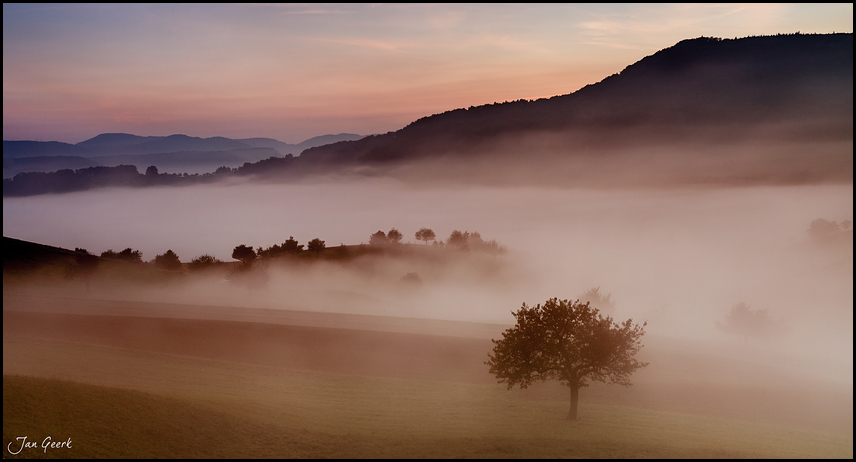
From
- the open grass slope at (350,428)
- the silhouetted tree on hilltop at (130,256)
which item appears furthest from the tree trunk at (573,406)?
the silhouetted tree on hilltop at (130,256)

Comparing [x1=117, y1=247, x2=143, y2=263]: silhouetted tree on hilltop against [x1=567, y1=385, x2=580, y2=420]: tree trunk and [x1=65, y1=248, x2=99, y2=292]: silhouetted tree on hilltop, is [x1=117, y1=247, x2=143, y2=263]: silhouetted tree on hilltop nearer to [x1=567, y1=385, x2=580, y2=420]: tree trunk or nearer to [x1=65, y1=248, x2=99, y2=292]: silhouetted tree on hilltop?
[x1=65, y1=248, x2=99, y2=292]: silhouetted tree on hilltop

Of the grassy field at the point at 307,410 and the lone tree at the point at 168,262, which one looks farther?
the lone tree at the point at 168,262

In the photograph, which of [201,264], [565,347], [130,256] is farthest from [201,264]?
[565,347]

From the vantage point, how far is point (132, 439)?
39062 millimetres

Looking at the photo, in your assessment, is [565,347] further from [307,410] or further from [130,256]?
[130,256]

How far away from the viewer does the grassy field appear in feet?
132

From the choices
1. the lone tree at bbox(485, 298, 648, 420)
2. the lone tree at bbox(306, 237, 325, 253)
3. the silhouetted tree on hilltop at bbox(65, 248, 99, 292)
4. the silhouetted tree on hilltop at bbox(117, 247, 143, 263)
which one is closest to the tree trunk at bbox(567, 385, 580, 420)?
the lone tree at bbox(485, 298, 648, 420)

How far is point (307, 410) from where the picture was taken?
50188 millimetres

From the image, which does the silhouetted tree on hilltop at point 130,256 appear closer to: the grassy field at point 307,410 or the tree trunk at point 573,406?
the grassy field at point 307,410

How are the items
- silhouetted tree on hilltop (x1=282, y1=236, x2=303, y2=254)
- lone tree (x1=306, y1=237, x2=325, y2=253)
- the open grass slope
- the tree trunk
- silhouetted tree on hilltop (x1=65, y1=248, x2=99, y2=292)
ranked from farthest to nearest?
silhouetted tree on hilltop (x1=282, y1=236, x2=303, y2=254), lone tree (x1=306, y1=237, x2=325, y2=253), silhouetted tree on hilltop (x1=65, y1=248, x2=99, y2=292), the tree trunk, the open grass slope

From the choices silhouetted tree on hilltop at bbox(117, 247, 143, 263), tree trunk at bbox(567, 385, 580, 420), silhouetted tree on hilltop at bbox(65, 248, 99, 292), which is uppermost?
silhouetted tree on hilltop at bbox(117, 247, 143, 263)

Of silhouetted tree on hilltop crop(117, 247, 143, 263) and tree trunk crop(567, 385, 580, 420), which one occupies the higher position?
silhouetted tree on hilltop crop(117, 247, 143, 263)

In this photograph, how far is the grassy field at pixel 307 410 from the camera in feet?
132

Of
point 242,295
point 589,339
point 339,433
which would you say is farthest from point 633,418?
point 242,295
